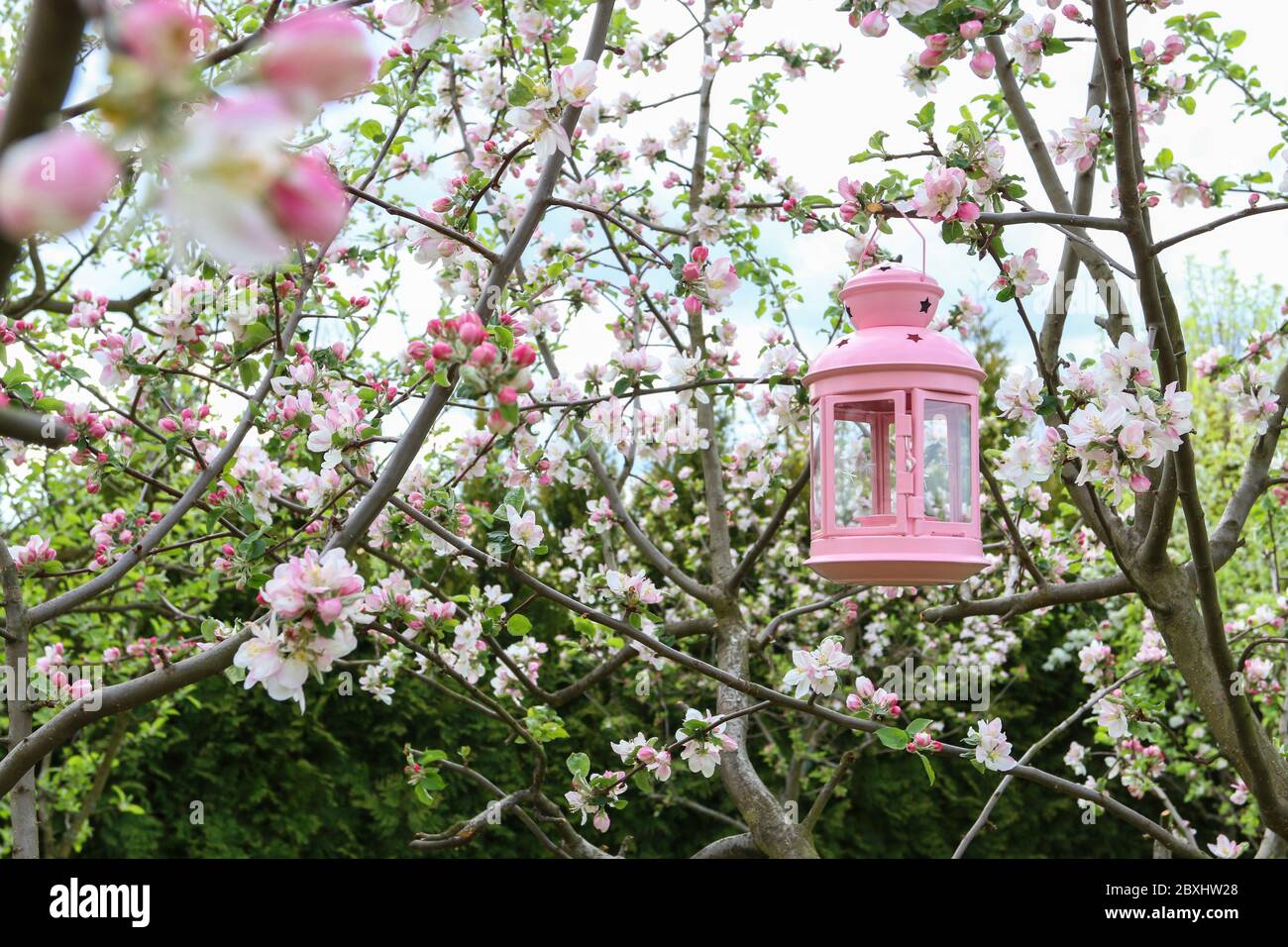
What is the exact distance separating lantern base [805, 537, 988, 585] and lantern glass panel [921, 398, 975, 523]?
78mm

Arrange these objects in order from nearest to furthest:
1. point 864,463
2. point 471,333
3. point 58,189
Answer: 1. point 58,189
2. point 471,333
3. point 864,463

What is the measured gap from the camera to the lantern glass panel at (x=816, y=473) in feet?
6.60

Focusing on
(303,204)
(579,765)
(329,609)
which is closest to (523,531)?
(579,765)

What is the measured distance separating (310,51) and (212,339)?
2982 millimetres

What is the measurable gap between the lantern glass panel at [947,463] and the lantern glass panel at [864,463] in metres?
0.07

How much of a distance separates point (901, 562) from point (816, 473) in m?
0.35

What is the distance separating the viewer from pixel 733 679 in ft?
6.51

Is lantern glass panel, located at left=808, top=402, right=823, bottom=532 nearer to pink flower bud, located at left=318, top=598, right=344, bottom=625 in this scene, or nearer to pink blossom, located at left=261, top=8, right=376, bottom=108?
pink flower bud, located at left=318, top=598, right=344, bottom=625

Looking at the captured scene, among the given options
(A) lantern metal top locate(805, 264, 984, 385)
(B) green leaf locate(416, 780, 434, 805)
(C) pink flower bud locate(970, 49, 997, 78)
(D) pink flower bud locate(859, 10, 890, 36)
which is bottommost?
(B) green leaf locate(416, 780, 434, 805)

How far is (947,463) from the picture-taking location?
2.14 meters

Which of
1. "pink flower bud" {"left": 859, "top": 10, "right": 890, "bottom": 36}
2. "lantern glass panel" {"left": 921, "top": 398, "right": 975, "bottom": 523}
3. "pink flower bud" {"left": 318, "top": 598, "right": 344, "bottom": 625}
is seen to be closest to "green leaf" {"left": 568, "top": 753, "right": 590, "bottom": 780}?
"lantern glass panel" {"left": 921, "top": 398, "right": 975, "bottom": 523}

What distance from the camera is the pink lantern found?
1879 mm

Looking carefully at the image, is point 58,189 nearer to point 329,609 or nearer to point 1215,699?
point 329,609

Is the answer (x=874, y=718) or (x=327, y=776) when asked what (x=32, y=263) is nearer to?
(x=327, y=776)
